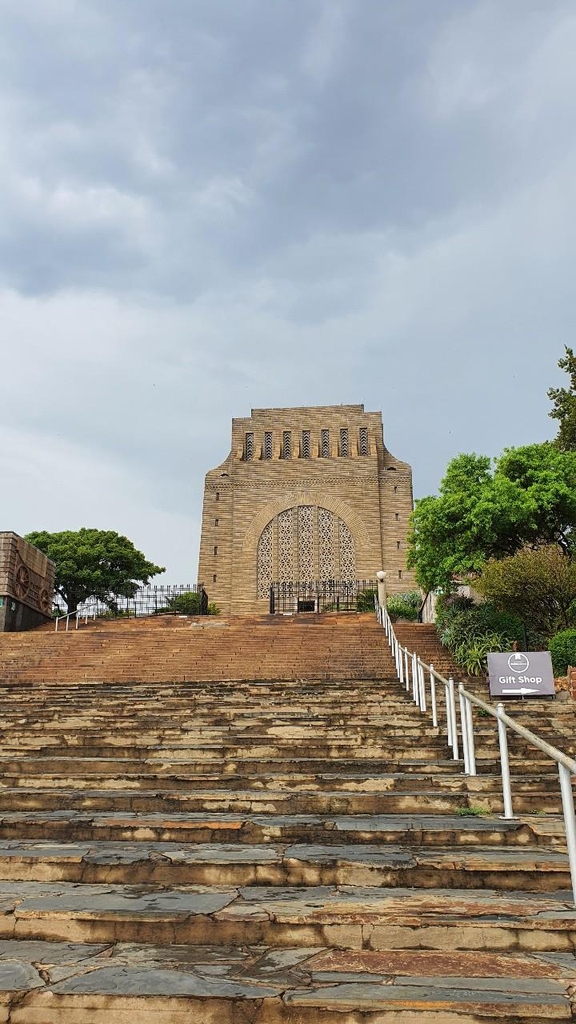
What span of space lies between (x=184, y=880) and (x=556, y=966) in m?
2.04

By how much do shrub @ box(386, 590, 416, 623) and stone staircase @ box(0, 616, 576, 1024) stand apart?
1672 cm

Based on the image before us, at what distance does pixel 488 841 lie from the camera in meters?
4.67

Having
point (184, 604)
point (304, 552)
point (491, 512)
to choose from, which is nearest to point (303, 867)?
point (491, 512)

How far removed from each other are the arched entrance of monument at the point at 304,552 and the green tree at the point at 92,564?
667 centimetres

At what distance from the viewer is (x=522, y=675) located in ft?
33.0

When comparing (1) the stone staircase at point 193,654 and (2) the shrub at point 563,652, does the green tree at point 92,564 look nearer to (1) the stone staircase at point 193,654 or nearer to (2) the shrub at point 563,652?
(1) the stone staircase at point 193,654

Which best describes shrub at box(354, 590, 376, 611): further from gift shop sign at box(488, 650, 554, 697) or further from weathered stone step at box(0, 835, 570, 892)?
weathered stone step at box(0, 835, 570, 892)

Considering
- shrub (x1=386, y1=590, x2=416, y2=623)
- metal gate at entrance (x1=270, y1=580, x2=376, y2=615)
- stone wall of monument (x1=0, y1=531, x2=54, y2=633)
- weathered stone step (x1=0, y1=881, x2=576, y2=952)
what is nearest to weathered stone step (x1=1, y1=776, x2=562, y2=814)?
weathered stone step (x1=0, y1=881, x2=576, y2=952)

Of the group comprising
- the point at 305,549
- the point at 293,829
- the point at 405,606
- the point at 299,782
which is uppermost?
the point at 305,549

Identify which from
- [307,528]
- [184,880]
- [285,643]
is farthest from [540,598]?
[307,528]

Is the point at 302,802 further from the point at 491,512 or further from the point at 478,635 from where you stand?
the point at 491,512

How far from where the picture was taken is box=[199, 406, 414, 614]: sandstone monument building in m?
34.7

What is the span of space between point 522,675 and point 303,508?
2642 cm

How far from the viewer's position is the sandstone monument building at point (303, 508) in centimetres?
3472
